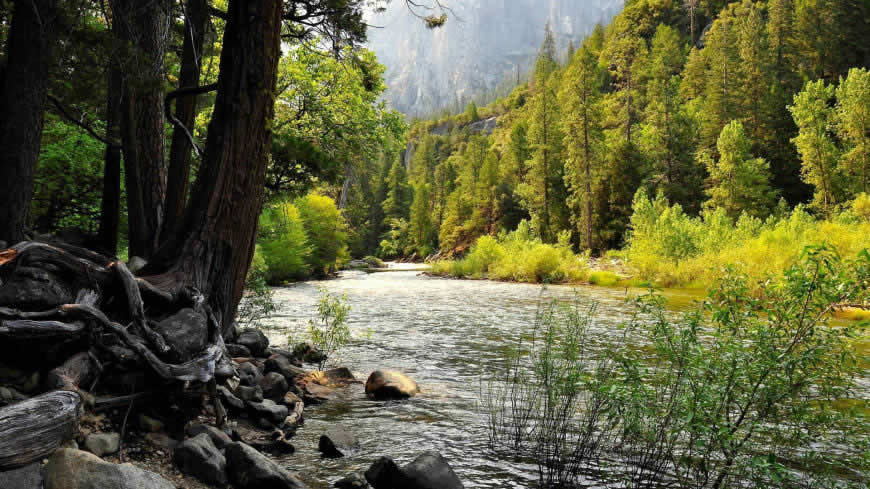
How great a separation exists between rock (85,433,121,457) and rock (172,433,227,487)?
0.42 m

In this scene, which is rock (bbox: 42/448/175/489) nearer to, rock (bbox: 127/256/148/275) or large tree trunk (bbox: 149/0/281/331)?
large tree trunk (bbox: 149/0/281/331)

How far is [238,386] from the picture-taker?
18.4 feet

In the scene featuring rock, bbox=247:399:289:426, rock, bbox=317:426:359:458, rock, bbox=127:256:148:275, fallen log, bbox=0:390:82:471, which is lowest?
rock, bbox=317:426:359:458

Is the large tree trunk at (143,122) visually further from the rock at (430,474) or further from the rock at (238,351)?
the rock at (430,474)

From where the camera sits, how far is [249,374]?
6.34 m

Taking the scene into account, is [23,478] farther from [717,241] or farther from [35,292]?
[717,241]

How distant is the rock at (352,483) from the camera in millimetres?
3928

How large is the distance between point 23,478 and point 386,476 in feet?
7.86

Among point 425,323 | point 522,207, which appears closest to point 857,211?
point 425,323

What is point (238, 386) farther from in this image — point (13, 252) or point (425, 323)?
point (425, 323)

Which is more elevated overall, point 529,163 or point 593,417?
point 529,163

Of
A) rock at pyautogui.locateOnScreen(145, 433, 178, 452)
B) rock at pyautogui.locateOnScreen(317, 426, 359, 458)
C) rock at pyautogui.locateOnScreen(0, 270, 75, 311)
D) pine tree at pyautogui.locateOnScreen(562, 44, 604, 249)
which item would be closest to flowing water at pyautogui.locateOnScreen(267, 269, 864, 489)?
rock at pyautogui.locateOnScreen(317, 426, 359, 458)

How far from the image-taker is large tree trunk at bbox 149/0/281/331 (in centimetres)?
480

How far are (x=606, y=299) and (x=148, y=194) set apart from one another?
56.2ft
